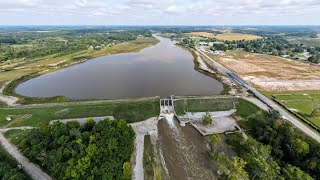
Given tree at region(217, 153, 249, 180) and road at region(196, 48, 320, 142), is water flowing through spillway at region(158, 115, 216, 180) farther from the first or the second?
road at region(196, 48, 320, 142)

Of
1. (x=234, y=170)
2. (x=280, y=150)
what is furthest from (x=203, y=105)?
(x=234, y=170)

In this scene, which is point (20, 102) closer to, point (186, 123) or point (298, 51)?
point (186, 123)

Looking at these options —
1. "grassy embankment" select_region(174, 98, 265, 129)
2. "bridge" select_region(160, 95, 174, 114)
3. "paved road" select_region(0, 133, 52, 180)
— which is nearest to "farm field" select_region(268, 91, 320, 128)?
"grassy embankment" select_region(174, 98, 265, 129)

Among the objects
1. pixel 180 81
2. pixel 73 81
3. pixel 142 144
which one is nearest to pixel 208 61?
pixel 180 81

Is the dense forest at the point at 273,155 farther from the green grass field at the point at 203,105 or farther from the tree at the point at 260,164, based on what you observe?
the green grass field at the point at 203,105

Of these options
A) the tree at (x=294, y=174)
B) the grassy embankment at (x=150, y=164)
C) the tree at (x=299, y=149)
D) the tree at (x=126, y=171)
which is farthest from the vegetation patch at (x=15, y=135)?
the tree at (x=299, y=149)

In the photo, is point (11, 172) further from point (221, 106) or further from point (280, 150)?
point (221, 106)
